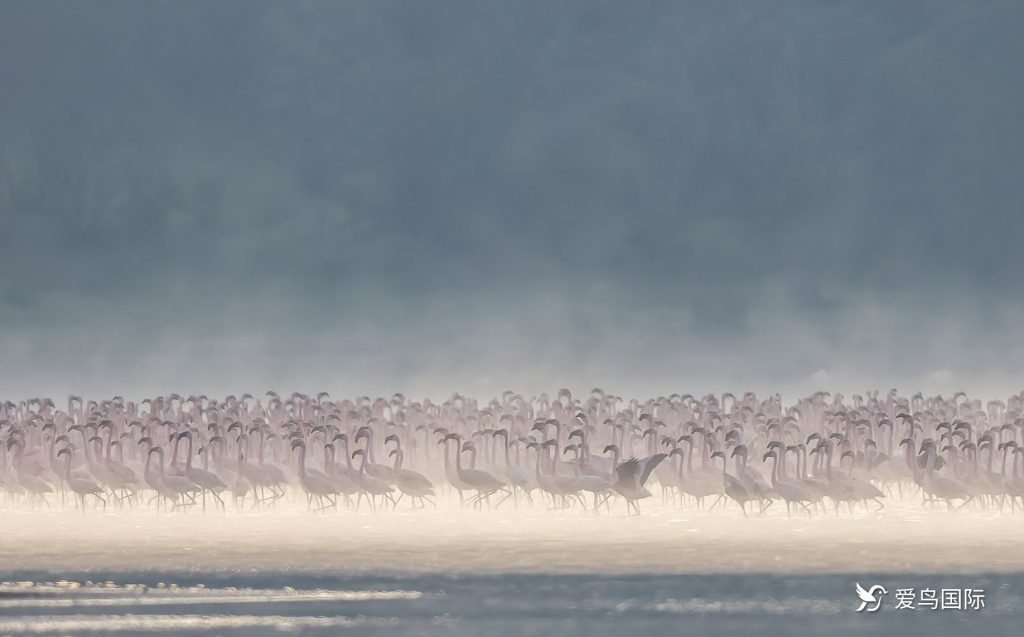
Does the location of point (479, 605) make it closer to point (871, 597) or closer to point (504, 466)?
point (871, 597)

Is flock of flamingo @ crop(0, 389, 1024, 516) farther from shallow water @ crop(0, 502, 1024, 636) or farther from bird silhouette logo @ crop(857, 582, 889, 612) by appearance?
bird silhouette logo @ crop(857, 582, 889, 612)

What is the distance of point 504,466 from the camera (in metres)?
20.9

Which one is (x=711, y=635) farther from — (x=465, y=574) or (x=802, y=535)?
(x=802, y=535)

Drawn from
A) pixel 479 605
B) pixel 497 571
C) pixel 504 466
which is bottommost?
pixel 479 605

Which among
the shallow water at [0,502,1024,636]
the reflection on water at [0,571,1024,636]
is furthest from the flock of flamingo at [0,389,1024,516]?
the reflection on water at [0,571,1024,636]

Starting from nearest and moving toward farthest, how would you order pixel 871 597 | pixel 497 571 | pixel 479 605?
pixel 479 605 < pixel 871 597 < pixel 497 571

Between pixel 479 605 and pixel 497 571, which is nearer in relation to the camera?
pixel 479 605

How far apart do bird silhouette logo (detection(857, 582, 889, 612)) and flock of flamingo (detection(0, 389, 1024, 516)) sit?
436cm

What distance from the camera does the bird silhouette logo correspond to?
1373 cm

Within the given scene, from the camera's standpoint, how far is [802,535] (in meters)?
17.4

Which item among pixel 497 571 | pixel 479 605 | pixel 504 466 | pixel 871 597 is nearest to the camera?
pixel 479 605

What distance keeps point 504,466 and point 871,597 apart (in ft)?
24.6

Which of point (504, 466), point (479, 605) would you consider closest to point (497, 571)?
point (479, 605)

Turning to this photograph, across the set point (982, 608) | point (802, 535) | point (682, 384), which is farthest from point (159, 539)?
point (682, 384)
